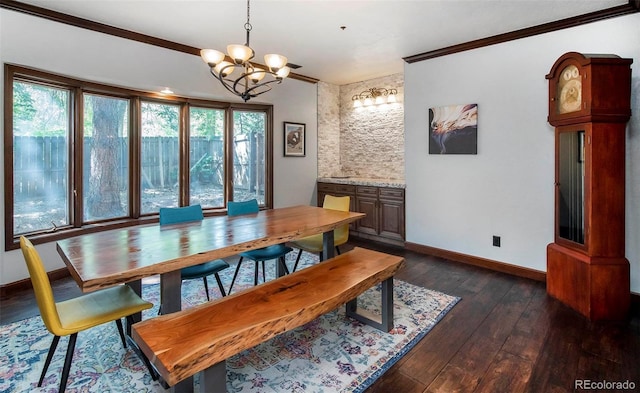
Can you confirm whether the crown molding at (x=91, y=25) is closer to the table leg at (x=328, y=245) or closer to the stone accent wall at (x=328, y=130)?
the stone accent wall at (x=328, y=130)

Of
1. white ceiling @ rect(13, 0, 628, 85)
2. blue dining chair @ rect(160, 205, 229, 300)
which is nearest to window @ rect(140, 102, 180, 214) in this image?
white ceiling @ rect(13, 0, 628, 85)

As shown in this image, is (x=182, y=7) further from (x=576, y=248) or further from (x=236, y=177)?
(x=576, y=248)

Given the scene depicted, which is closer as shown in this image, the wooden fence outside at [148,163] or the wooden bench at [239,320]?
the wooden bench at [239,320]

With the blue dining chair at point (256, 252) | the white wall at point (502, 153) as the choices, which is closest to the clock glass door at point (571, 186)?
the white wall at point (502, 153)

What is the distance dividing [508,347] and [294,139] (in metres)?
4.29

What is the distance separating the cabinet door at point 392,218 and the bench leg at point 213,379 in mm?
3782

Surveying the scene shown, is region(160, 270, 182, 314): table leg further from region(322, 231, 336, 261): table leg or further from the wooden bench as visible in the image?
region(322, 231, 336, 261): table leg

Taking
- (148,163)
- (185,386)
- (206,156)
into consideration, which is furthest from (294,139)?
(185,386)

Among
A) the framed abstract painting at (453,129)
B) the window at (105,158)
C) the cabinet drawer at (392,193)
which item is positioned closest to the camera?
the window at (105,158)

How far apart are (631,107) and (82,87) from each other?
5.55 metres

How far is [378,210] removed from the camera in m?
5.33

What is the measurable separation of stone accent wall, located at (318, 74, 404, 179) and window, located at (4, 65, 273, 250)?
4.02ft

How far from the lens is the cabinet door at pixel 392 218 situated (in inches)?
198

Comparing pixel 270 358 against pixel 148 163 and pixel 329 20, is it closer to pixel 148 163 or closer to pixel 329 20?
pixel 329 20
